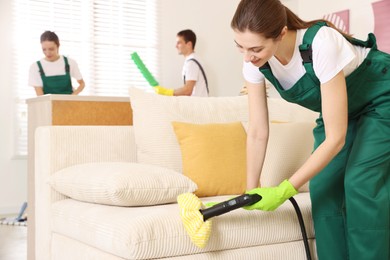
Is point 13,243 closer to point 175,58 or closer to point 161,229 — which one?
point 161,229

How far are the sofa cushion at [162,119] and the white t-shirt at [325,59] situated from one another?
0.74 m

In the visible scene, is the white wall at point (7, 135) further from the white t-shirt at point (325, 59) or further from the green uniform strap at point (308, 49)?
the green uniform strap at point (308, 49)

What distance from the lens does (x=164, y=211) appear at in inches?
75.4

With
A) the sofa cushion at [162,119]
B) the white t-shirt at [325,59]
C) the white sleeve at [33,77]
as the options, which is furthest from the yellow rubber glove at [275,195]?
the white sleeve at [33,77]

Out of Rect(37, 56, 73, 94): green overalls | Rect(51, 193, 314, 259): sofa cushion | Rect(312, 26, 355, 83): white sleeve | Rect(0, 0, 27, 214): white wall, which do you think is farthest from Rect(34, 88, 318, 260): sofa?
Rect(0, 0, 27, 214): white wall

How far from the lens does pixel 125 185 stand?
78.9 inches

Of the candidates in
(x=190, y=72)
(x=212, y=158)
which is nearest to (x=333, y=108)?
(x=212, y=158)

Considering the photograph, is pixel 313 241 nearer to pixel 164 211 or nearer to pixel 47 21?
pixel 164 211

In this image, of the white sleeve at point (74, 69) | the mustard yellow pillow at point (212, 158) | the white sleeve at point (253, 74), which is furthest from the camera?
the white sleeve at point (74, 69)

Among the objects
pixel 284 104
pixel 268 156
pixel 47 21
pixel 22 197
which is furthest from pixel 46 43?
pixel 268 156

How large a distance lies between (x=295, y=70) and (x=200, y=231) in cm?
60

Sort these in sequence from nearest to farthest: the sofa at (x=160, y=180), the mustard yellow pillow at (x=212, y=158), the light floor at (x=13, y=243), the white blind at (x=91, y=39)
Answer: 1. the sofa at (x=160, y=180)
2. the mustard yellow pillow at (x=212, y=158)
3. the light floor at (x=13, y=243)
4. the white blind at (x=91, y=39)

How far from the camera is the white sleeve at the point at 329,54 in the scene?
1723 mm

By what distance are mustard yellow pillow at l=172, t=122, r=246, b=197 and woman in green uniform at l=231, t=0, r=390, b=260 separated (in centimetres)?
48
